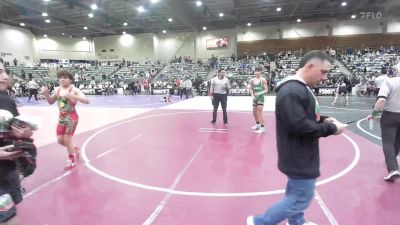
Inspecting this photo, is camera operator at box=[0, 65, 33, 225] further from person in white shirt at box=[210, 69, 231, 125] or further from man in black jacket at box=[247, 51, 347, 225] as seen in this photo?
person in white shirt at box=[210, 69, 231, 125]

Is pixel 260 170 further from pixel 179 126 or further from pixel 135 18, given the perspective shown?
pixel 135 18

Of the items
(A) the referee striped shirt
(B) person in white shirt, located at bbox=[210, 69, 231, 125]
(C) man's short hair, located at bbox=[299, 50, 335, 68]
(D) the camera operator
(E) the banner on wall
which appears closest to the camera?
(D) the camera operator

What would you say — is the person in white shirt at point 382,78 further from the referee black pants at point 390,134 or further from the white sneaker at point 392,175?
the white sneaker at point 392,175

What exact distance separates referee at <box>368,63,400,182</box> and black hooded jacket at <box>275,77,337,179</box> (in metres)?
2.37

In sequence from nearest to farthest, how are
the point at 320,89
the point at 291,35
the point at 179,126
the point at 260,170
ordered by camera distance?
the point at 260,170, the point at 179,126, the point at 320,89, the point at 291,35

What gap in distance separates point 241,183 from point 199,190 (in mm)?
686

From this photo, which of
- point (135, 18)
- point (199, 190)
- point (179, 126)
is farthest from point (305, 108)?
point (135, 18)

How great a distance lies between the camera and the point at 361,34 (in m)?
29.9

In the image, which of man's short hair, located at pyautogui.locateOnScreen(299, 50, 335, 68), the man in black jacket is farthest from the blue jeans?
man's short hair, located at pyautogui.locateOnScreen(299, 50, 335, 68)

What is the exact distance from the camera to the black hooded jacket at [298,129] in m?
2.06

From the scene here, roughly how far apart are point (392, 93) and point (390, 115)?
329 mm

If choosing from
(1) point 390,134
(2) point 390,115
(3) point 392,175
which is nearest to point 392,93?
(2) point 390,115

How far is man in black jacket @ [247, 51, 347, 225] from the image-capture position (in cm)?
207

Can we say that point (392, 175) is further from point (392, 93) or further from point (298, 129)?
point (298, 129)
